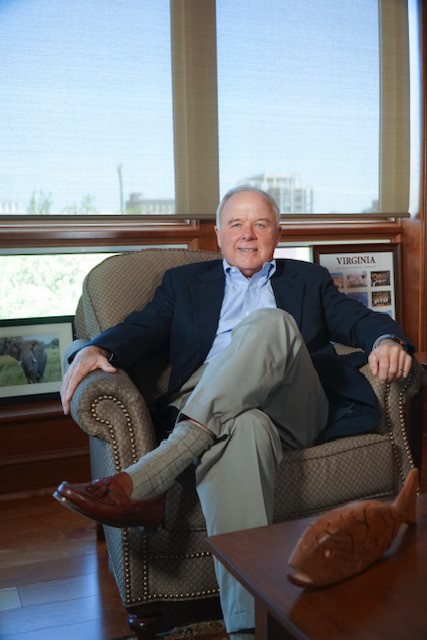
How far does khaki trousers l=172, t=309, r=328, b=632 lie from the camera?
1684 mm

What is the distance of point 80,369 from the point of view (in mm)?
1956

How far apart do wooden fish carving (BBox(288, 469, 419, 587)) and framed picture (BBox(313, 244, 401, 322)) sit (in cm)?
232

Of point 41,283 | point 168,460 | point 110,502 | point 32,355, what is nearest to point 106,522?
point 110,502

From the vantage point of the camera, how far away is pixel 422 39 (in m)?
3.48

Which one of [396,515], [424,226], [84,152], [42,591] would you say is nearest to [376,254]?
[424,226]

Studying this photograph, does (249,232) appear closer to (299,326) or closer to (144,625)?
(299,326)

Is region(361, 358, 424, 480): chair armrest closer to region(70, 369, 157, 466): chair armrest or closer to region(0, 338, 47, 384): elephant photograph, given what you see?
region(70, 369, 157, 466): chair armrest

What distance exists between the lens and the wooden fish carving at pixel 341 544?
111 cm

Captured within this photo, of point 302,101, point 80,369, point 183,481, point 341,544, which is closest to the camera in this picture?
point 341,544

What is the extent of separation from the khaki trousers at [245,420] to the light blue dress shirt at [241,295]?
44 cm

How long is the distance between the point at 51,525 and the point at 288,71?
2.17 m

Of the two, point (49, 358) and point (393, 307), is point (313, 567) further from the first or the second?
point (393, 307)

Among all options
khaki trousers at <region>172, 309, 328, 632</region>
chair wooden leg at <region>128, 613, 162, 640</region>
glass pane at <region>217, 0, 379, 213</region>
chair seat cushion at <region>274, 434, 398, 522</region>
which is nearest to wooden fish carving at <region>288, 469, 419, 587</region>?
khaki trousers at <region>172, 309, 328, 632</region>

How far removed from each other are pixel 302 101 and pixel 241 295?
52.9 inches
